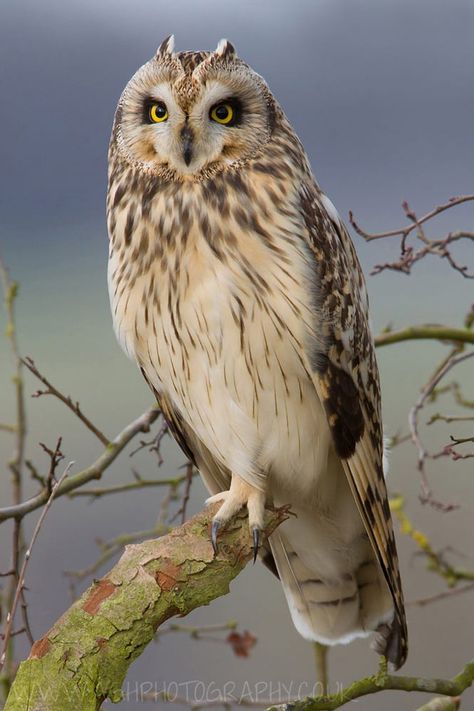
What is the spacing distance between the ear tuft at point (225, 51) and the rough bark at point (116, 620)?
2.26ft

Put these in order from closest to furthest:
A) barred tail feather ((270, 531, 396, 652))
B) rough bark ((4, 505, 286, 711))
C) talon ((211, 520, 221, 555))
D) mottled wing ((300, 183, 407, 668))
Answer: rough bark ((4, 505, 286, 711))
talon ((211, 520, 221, 555))
mottled wing ((300, 183, 407, 668))
barred tail feather ((270, 531, 396, 652))

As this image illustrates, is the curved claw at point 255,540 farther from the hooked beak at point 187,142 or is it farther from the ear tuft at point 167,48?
the ear tuft at point 167,48

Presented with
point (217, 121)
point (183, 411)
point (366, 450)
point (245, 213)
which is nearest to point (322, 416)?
point (366, 450)

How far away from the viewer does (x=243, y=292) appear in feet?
4.33

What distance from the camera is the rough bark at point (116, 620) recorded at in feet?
3.51

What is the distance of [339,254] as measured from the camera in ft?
4.62

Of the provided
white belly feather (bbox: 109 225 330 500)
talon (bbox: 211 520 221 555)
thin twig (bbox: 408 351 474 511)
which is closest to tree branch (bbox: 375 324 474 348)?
thin twig (bbox: 408 351 474 511)

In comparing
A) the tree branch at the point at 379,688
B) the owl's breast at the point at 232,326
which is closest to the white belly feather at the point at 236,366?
the owl's breast at the point at 232,326

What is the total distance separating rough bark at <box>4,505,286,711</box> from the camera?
107cm

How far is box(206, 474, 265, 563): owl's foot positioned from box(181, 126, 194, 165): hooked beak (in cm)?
51

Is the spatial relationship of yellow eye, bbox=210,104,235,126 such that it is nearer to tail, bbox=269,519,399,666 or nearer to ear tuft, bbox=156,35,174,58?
ear tuft, bbox=156,35,174,58

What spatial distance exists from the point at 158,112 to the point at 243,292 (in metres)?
0.30

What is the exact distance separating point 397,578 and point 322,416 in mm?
295

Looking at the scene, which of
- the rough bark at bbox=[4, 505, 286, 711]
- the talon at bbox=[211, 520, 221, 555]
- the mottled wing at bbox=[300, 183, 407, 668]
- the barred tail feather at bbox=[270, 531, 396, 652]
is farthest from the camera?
the barred tail feather at bbox=[270, 531, 396, 652]
